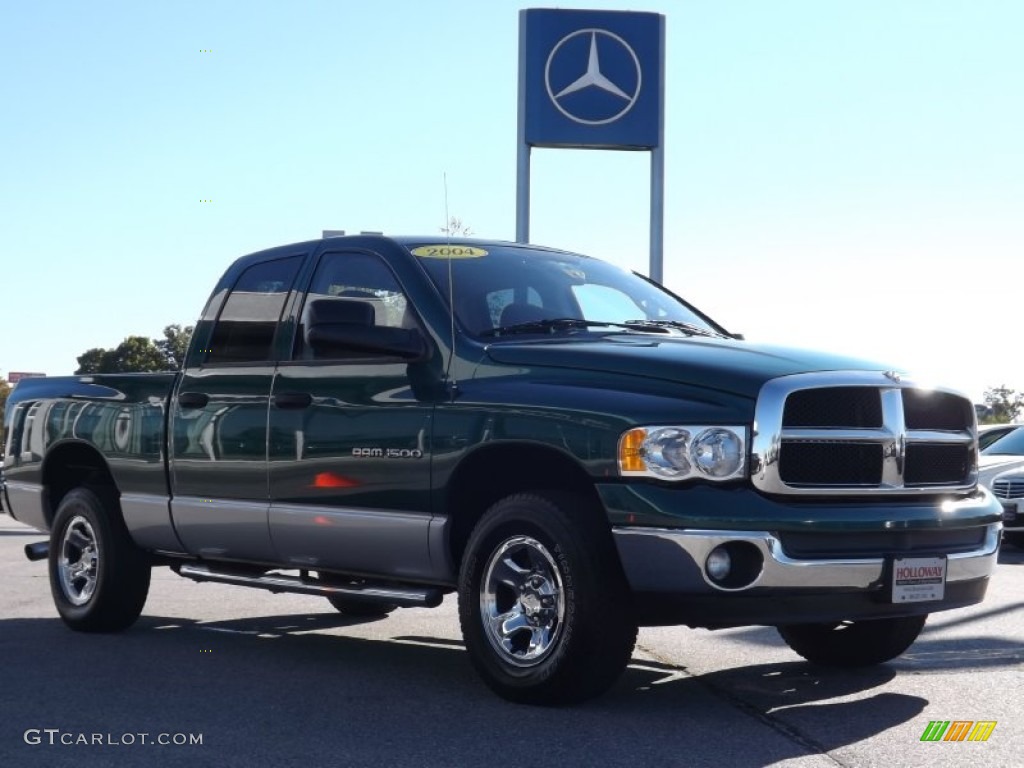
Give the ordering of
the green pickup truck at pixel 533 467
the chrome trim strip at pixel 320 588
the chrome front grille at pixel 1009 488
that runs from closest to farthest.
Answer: the green pickup truck at pixel 533 467, the chrome trim strip at pixel 320 588, the chrome front grille at pixel 1009 488

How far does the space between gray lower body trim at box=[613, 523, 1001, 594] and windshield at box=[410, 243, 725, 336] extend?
4.81ft

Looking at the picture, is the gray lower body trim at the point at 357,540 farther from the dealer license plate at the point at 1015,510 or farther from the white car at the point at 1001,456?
the dealer license plate at the point at 1015,510

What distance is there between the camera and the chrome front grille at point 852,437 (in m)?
5.68

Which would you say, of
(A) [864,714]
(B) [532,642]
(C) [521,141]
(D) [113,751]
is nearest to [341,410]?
(B) [532,642]

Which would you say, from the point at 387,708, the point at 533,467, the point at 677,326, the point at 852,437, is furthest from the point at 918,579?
the point at 387,708

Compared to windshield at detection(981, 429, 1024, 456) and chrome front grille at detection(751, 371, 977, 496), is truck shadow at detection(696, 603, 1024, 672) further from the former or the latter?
windshield at detection(981, 429, 1024, 456)

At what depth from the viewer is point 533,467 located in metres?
6.34

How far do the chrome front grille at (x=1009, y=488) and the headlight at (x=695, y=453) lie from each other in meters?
11.8

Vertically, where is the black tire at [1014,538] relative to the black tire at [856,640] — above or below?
below

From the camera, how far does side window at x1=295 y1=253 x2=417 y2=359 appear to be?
6.96 metres

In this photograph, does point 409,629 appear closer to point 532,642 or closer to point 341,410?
point 341,410

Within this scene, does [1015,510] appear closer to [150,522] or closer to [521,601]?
[150,522]

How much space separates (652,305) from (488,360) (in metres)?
1.44

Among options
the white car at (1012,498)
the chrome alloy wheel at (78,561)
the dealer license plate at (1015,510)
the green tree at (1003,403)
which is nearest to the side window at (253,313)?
the chrome alloy wheel at (78,561)
